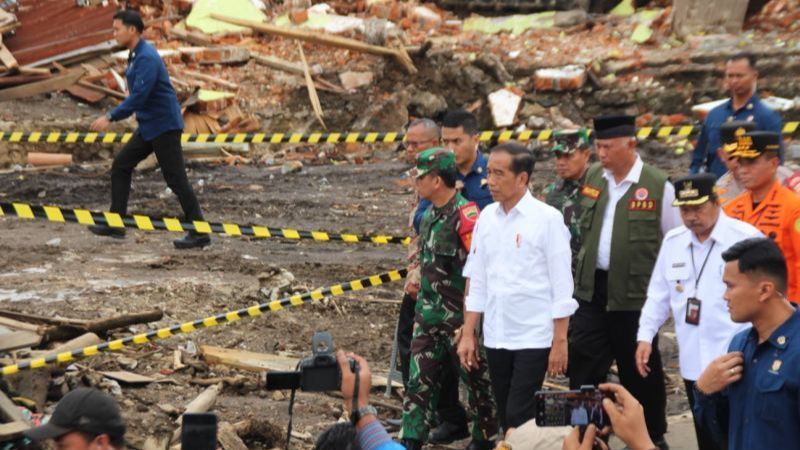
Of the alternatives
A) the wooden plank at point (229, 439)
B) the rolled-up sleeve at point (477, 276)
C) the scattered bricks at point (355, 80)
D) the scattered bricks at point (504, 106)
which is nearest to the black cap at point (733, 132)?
the rolled-up sleeve at point (477, 276)

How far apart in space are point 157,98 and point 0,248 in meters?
2.16

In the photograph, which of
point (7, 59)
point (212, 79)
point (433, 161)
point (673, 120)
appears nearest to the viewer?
point (433, 161)

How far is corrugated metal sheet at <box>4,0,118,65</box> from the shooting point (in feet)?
61.2

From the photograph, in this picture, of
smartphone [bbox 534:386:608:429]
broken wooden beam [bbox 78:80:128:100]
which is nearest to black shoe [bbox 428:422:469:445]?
smartphone [bbox 534:386:608:429]

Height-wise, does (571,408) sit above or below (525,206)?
below

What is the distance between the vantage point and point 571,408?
4.48 meters

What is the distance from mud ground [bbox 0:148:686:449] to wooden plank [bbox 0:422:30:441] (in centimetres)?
80

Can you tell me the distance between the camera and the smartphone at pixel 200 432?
394 cm

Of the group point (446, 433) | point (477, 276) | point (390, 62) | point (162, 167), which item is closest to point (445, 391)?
point (446, 433)

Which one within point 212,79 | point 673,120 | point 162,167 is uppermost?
point 212,79

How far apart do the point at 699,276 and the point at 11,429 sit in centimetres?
368

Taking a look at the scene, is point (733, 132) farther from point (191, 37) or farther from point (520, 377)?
point (191, 37)

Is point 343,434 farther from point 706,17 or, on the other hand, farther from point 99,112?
point 706,17

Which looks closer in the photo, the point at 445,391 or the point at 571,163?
the point at 571,163
